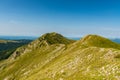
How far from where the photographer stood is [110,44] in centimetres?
12138

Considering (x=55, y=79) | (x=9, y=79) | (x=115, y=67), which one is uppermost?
(x=115, y=67)

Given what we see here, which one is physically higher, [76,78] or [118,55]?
[118,55]

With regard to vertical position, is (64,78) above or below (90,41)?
below

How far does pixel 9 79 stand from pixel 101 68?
167090 millimetres

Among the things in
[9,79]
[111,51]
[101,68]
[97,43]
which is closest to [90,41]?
[97,43]

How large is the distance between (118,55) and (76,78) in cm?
1813

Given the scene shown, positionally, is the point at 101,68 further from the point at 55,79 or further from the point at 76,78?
the point at 55,79

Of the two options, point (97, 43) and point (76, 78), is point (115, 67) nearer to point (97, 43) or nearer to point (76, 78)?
point (76, 78)

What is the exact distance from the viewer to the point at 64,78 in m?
57.4

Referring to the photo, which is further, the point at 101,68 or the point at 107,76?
the point at 101,68

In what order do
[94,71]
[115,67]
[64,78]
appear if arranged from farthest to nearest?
[64,78] < [94,71] < [115,67]

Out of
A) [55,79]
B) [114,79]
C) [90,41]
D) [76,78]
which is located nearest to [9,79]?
[90,41]

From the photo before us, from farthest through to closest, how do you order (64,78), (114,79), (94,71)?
(64,78) < (94,71) < (114,79)

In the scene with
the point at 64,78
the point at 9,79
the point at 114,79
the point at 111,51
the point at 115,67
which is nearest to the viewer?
the point at 114,79
